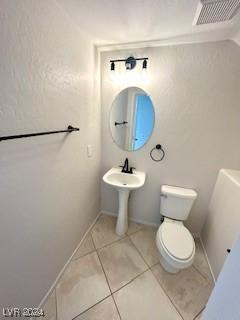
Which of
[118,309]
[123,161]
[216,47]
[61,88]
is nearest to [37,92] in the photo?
[61,88]

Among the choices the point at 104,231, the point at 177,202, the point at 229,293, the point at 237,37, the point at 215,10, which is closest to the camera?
the point at 229,293

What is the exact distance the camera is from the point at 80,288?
135 centimetres

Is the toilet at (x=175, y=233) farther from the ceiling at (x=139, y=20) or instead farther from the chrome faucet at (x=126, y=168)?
the ceiling at (x=139, y=20)

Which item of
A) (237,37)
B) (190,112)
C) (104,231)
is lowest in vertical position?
(104,231)

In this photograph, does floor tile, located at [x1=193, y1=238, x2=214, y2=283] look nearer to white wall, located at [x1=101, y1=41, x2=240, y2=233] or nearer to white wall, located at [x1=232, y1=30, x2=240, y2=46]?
white wall, located at [x1=101, y1=41, x2=240, y2=233]

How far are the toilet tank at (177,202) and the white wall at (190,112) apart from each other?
0.13 meters

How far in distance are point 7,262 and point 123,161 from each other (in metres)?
1.44

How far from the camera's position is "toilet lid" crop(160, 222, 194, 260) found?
1300mm

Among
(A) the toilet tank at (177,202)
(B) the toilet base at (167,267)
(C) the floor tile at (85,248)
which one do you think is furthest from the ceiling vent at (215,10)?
(C) the floor tile at (85,248)

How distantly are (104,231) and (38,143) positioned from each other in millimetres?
1515

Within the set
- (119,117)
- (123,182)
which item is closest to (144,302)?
(123,182)

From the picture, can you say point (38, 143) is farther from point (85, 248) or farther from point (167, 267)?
point (167, 267)

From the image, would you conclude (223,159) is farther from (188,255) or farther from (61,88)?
(61,88)

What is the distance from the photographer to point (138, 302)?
127cm
